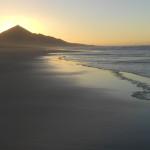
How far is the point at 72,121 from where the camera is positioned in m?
9.29

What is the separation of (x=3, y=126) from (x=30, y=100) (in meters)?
3.70

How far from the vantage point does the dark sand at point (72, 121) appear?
7477 millimetres

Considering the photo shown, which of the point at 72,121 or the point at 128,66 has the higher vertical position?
the point at 72,121

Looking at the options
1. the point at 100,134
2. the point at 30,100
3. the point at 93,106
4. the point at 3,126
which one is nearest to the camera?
the point at 100,134

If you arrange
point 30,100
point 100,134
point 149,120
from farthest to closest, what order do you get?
point 30,100 < point 149,120 < point 100,134

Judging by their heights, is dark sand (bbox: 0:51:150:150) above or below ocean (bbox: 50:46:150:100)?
above

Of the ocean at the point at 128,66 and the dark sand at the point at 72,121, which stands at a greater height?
the dark sand at the point at 72,121

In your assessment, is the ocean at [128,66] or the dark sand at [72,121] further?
the ocean at [128,66]

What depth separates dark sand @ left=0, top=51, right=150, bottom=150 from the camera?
7.48 metres

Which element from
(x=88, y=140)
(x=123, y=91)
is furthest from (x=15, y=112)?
(x=123, y=91)

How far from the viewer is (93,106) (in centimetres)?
1138

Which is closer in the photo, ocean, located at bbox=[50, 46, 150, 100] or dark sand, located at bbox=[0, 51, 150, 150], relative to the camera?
dark sand, located at bbox=[0, 51, 150, 150]

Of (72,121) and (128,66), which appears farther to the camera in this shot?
(128,66)

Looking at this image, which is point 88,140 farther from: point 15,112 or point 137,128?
point 15,112
